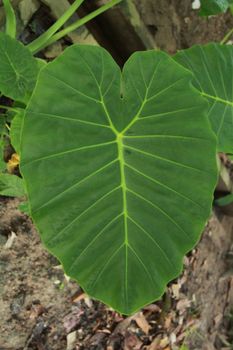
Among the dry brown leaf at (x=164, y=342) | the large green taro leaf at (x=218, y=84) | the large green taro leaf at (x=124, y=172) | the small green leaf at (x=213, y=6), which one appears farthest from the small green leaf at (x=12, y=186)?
the dry brown leaf at (x=164, y=342)

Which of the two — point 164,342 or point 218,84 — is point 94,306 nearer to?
point 164,342

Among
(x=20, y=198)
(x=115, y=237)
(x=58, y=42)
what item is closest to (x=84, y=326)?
(x=20, y=198)

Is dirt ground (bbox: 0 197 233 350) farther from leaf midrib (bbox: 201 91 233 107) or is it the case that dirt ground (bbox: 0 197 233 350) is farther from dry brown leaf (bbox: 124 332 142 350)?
leaf midrib (bbox: 201 91 233 107)

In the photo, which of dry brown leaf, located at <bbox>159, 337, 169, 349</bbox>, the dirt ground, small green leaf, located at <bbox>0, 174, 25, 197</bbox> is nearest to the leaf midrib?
small green leaf, located at <bbox>0, 174, 25, 197</bbox>

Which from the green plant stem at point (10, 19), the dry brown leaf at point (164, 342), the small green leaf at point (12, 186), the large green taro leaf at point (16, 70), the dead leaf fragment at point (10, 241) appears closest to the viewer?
the large green taro leaf at point (16, 70)

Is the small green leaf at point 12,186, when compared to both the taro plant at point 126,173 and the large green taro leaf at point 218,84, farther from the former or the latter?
the large green taro leaf at point 218,84

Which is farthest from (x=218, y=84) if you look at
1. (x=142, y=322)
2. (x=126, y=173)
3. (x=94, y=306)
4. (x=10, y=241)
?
(x=142, y=322)

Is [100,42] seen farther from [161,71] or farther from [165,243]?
[165,243]
